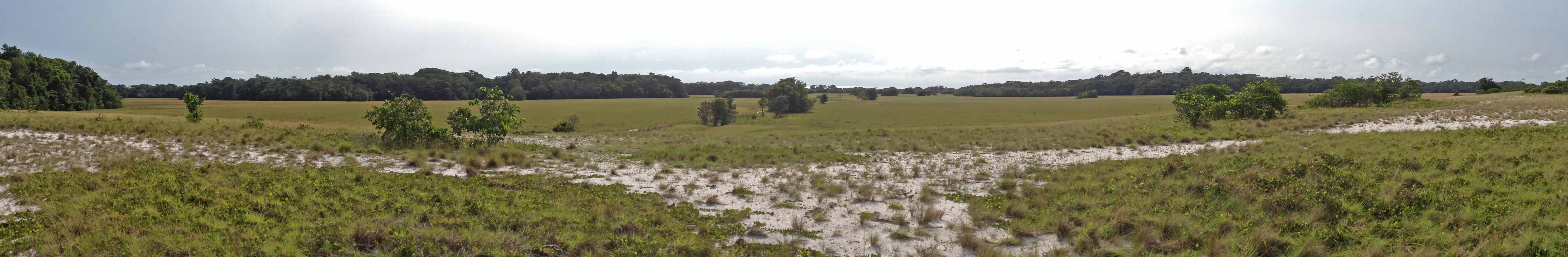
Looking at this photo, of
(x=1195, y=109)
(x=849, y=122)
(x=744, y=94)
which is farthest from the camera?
(x=744, y=94)

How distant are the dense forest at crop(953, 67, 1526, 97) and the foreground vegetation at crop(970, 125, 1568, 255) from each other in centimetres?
12381

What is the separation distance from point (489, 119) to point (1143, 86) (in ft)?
525

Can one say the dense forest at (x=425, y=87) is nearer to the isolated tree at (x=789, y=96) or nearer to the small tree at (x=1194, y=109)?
the isolated tree at (x=789, y=96)

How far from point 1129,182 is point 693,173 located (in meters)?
7.27

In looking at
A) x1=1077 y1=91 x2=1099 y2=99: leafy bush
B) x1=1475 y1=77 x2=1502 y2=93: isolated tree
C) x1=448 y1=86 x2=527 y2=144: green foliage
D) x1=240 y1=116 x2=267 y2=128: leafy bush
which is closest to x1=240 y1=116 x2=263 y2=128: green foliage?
x1=240 y1=116 x2=267 y2=128: leafy bush

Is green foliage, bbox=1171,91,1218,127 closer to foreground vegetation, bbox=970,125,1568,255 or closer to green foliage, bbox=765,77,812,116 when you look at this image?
foreground vegetation, bbox=970,125,1568,255

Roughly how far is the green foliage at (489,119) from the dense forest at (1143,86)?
420 feet

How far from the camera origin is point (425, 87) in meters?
115

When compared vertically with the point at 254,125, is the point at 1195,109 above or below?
above

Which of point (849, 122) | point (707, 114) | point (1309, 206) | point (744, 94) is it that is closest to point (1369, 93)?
point (849, 122)

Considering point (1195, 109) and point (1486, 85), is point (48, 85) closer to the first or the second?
point (1195, 109)

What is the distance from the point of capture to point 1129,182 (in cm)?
978

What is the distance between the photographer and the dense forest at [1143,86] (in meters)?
123

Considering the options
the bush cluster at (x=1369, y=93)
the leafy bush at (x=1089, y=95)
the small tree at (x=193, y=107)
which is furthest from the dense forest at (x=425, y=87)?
the leafy bush at (x=1089, y=95)
